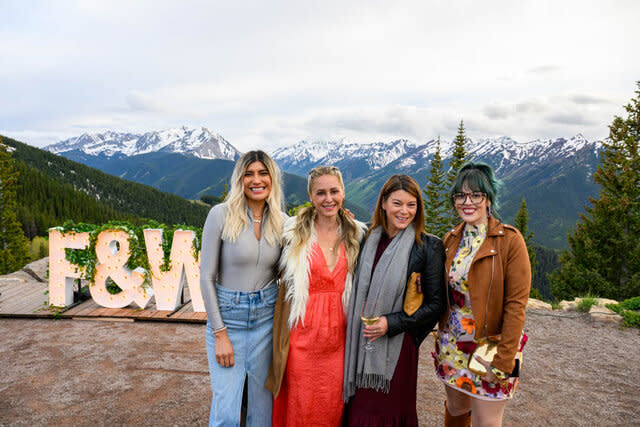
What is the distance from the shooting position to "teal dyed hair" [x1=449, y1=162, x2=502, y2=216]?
8.93ft

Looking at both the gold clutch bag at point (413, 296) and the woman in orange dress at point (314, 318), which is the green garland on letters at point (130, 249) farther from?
the gold clutch bag at point (413, 296)

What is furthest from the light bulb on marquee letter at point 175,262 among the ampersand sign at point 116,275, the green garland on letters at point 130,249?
the ampersand sign at point 116,275

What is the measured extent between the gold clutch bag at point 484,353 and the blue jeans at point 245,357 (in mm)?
1634

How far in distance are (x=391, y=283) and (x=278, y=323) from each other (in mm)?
980

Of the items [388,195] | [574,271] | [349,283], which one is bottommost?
[574,271]

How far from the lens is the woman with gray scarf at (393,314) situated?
8.82 ft

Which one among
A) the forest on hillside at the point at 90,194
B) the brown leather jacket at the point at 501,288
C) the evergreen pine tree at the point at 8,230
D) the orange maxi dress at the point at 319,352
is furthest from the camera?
the forest on hillside at the point at 90,194

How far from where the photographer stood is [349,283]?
9.42 feet

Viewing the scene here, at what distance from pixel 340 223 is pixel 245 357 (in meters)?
1.37

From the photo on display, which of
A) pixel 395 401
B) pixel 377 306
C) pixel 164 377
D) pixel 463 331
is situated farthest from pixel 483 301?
pixel 164 377

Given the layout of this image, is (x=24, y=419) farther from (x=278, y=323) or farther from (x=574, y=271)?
(x=574, y=271)

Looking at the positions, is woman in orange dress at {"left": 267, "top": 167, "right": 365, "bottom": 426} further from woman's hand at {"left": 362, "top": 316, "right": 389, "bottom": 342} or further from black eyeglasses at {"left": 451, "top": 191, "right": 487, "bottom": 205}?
black eyeglasses at {"left": 451, "top": 191, "right": 487, "bottom": 205}

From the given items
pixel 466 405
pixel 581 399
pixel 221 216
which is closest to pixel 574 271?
pixel 581 399

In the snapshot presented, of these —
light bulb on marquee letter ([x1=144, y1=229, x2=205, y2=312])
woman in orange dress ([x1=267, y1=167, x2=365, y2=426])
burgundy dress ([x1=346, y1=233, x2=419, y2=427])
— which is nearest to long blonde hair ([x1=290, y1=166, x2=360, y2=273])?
woman in orange dress ([x1=267, y1=167, x2=365, y2=426])
